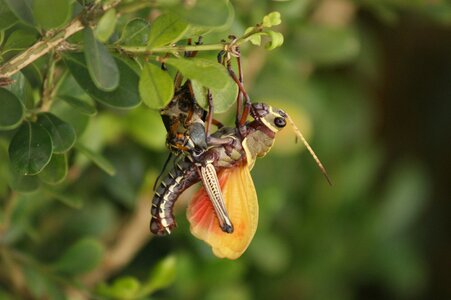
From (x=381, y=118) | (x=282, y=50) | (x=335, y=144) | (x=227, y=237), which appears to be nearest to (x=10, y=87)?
(x=227, y=237)

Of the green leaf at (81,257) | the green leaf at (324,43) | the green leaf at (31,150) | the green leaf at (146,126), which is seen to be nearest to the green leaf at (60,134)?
the green leaf at (31,150)

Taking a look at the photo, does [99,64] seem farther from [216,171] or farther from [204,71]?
[216,171]

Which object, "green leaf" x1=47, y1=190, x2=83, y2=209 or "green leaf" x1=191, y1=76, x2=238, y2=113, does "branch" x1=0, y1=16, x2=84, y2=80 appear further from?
"green leaf" x1=47, y1=190, x2=83, y2=209

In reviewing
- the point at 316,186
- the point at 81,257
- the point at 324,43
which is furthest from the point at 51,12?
the point at 316,186

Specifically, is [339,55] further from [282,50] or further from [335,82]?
[335,82]

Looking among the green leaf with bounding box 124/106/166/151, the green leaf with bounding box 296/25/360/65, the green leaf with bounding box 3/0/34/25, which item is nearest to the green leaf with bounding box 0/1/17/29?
the green leaf with bounding box 3/0/34/25

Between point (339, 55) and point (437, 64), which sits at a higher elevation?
point (339, 55)
